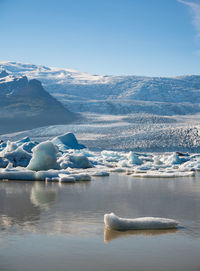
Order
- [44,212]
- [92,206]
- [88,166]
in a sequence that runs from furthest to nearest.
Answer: [88,166] < [92,206] < [44,212]

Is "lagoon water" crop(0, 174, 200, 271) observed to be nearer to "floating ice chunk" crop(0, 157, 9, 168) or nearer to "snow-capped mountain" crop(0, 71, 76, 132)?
"floating ice chunk" crop(0, 157, 9, 168)

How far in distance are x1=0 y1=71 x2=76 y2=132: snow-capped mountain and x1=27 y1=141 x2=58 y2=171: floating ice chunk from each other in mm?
41159

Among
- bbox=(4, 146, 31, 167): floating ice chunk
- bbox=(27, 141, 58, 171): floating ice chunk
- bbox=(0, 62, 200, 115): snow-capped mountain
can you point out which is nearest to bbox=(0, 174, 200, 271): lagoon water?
bbox=(27, 141, 58, 171): floating ice chunk

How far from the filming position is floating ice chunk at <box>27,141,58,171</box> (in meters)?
12.9

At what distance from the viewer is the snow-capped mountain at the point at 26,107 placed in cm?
5628

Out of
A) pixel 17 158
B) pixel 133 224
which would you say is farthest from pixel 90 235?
pixel 17 158

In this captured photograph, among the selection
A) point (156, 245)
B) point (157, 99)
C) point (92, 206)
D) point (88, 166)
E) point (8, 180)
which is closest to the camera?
point (156, 245)

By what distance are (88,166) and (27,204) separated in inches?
344

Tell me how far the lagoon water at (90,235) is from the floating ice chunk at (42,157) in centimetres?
414

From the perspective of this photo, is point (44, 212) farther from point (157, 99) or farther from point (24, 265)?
point (157, 99)

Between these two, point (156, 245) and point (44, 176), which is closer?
point (156, 245)

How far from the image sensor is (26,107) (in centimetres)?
6181

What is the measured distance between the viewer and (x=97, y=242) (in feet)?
14.9

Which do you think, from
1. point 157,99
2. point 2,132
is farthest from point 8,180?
point 157,99
